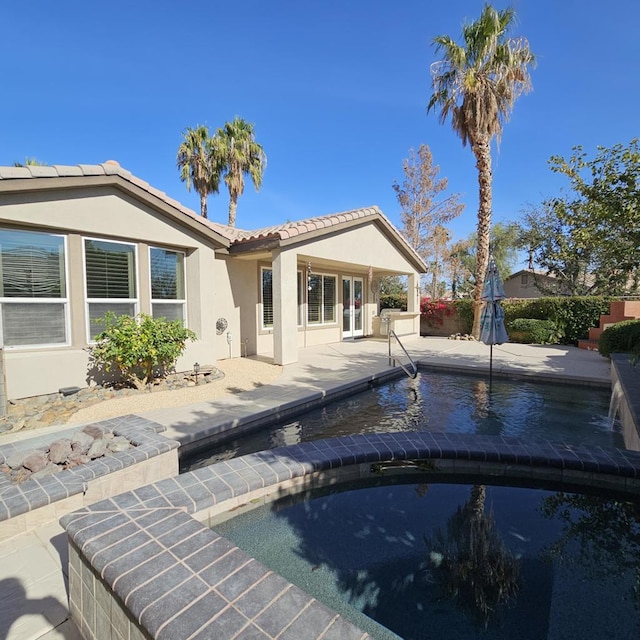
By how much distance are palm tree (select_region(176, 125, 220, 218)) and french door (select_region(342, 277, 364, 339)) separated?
1260cm

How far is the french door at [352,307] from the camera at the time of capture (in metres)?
18.1

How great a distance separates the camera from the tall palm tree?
16.0m

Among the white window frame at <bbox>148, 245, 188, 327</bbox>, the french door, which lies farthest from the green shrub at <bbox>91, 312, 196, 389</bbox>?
the french door

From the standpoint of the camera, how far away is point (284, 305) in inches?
426

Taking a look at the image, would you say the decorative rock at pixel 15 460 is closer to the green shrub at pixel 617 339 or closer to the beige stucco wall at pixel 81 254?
the beige stucco wall at pixel 81 254

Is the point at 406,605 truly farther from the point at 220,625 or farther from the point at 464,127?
the point at 464,127

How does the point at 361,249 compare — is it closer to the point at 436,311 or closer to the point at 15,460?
the point at 436,311

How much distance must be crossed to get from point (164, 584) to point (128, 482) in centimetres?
240

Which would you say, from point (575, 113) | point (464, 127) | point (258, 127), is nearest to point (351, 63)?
point (464, 127)

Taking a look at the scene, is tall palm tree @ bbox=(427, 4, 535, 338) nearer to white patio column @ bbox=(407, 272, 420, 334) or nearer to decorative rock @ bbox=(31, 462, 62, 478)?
white patio column @ bbox=(407, 272, 420, 334)

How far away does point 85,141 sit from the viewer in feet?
63.1

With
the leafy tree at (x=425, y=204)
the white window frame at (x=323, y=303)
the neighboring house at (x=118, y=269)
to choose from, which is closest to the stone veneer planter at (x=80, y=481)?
the neighboring house at (x=118, y=269)

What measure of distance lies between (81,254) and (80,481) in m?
6.03

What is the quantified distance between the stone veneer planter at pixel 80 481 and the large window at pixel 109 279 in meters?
4.17
